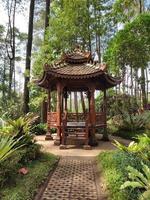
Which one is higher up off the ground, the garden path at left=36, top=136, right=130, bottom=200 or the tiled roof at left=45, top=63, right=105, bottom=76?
the tiled roof at left=45, top=63, right=105, bottom=76

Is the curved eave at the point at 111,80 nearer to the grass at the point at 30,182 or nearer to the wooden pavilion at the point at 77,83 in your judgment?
the wooden pavilion at the point at 77,83

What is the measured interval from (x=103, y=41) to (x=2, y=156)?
23.5 metres

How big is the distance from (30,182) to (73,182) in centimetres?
115

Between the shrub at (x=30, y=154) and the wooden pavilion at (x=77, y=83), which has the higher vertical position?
the wooden pavilion at (x=77, y=83)

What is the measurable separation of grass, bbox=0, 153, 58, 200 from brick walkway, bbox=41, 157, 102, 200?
9.8 inches

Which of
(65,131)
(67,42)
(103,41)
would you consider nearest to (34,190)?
(65,131)

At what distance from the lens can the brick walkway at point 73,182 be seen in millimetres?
6707

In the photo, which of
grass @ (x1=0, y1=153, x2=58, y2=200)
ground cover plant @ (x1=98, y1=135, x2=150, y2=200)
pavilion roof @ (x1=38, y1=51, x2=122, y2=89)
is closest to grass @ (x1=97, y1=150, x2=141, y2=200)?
ground cover plant @ (x1=98, y1=135, x2=150, y2=200)

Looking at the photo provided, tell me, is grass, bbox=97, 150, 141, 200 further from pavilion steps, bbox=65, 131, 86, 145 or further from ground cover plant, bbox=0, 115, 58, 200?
pavilion steps, bbox=65, 131, 86, 145

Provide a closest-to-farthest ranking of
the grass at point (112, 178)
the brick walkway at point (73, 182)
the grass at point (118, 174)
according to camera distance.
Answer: the grass at point (118, 174)
the grass at point (112, 178)
the brick walkway at point (73, 182)

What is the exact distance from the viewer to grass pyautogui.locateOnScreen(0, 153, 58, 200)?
245 inches

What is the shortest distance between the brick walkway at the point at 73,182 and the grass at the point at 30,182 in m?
0.25

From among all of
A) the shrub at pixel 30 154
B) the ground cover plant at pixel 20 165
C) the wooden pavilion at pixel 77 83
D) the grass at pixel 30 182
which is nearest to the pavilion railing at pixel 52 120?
the wooden pavilion at pixel 77 83

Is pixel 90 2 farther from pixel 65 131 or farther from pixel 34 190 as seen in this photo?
pixel 34 190
